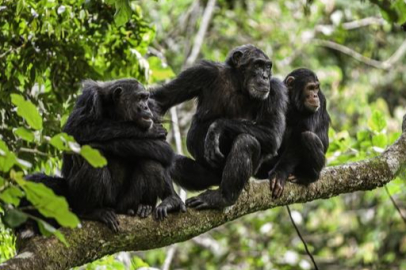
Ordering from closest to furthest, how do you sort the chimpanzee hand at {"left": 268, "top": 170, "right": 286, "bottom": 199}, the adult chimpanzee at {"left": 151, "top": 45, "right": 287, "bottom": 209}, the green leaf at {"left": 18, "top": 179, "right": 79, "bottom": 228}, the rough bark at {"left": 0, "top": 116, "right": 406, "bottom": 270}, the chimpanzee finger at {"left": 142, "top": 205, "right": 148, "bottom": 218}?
1. the green leaf at {"left": 18, "top": 179, "right": 79, "bottom": 228}
2. the rough bark at {"left": 0, "top": 116, "right": 406, "bottom": 270}
3. the chimpanzee finger at {"left": 142, "top": 205, "right": 148, "bottom": 218}
4. the chimpanzee hand at {"left": 268, "top": 170, "right": 286, "bottom": 199}
5. the adult chimpanzee at {"left": 151, "top": 45, "right": 287, "bottom": 209}

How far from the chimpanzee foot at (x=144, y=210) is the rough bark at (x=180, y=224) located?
7 centimetres

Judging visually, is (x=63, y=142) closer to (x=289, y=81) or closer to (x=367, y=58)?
(x=289, y=81)

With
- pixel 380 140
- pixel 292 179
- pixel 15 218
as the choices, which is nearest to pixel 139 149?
pixel 292 179

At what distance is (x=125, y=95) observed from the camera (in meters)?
5.19

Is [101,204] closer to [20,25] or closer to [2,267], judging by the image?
[2,267]

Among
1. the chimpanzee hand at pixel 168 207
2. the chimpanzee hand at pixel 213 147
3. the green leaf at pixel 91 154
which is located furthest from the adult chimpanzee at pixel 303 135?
the green leaf at pixel 91 154

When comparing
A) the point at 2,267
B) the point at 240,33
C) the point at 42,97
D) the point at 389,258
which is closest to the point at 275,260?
the point at 389,258

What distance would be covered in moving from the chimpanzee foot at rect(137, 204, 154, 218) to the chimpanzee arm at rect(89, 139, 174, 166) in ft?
1.40

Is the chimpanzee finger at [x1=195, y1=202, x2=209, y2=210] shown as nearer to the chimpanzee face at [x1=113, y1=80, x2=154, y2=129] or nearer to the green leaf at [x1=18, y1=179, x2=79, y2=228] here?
the chimpanzee face at [x1=113, y1=80, x2=154, y2=129]

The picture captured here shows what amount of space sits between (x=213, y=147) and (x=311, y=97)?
4.78 feet

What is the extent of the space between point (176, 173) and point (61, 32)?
5.50ft

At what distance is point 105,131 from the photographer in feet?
16.2

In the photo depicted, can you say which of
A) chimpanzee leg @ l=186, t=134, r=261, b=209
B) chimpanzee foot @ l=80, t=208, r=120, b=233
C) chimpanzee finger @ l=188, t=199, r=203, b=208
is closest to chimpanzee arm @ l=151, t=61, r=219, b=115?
chimpanzee leg @ l=186, t=134, r=261, b=209

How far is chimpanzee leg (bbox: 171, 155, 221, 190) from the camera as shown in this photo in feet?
19.1
